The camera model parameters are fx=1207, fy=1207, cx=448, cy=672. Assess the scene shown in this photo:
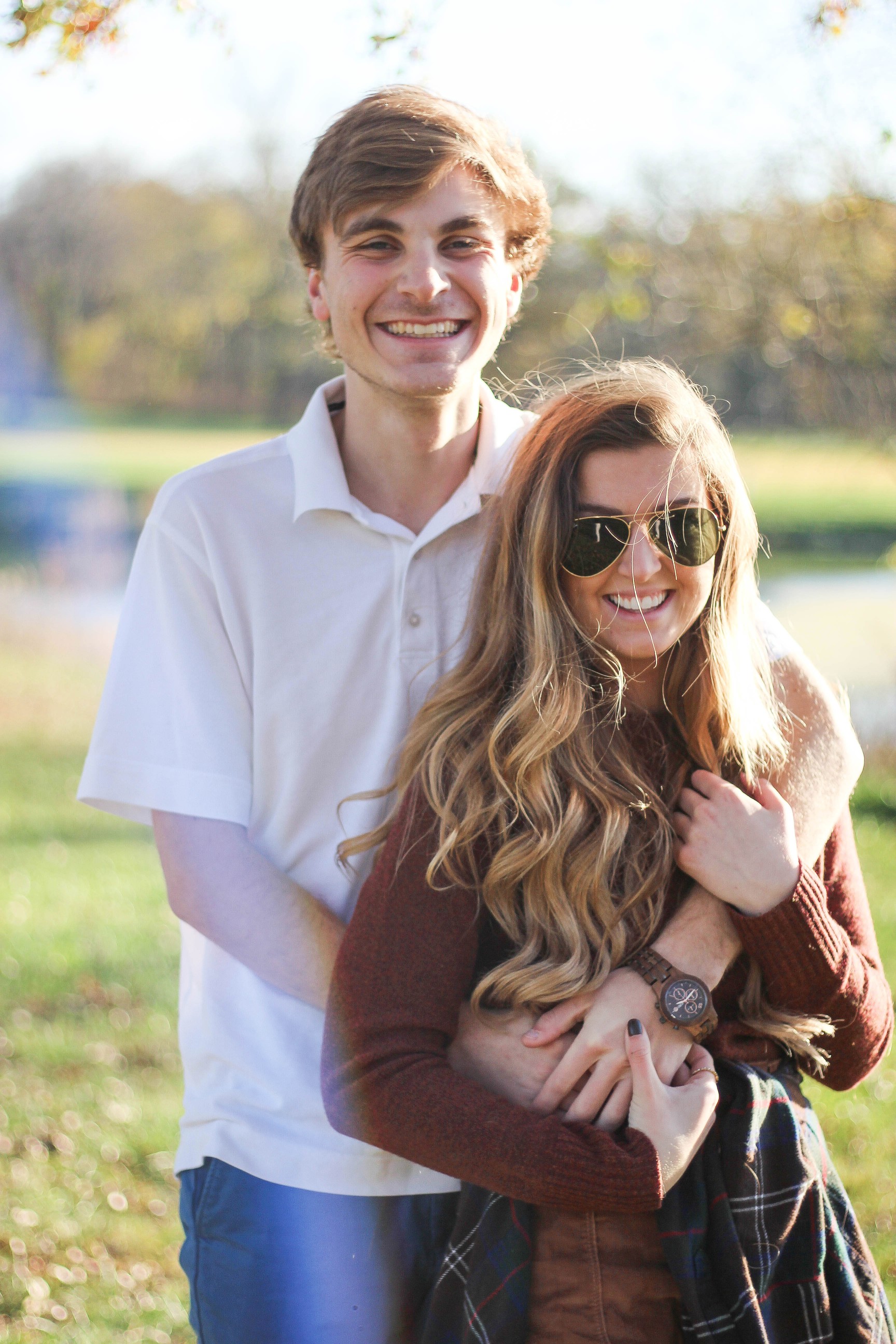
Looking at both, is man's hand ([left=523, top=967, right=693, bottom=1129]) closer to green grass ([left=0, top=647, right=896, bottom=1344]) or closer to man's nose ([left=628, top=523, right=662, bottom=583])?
man's nose ([left=628, top=523, right=662, bottom=583])

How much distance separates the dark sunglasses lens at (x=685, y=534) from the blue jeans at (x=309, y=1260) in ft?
4.15

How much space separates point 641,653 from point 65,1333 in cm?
256

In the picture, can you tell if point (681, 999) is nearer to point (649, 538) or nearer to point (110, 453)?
point (649, 538)

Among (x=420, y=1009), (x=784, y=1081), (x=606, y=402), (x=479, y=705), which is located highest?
(x=606, y=402)

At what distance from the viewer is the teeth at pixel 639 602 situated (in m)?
2.13

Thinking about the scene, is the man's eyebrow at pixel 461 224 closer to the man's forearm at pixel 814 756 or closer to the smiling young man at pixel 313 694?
the smiling young man at pixel 313 694

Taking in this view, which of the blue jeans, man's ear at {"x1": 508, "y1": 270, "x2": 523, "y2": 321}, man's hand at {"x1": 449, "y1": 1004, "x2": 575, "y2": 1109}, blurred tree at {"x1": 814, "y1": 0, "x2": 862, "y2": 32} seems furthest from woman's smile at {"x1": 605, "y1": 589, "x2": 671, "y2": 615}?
blurred tree at {"x1": 814, "y1": 0, "x2": 862, "y2": 32}

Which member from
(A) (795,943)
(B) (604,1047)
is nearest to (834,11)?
(A) (795,943)

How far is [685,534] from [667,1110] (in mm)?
946

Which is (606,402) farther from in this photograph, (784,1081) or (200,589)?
(784,1081)

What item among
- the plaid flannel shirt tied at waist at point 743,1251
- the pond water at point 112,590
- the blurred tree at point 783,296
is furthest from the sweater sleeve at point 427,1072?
the pond water at point 112,590

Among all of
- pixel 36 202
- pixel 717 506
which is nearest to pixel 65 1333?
pixel 717 506

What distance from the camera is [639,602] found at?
213 cm

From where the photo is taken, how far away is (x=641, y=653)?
6.98 feet
